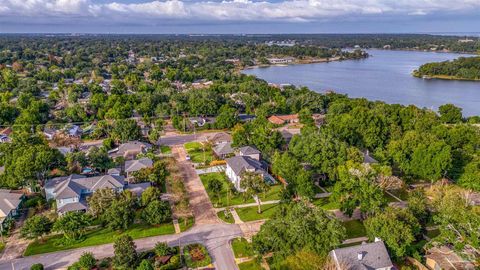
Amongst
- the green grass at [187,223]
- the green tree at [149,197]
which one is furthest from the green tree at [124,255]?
the green tree at [149,197]

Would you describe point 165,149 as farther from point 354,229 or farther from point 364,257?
point 364,257

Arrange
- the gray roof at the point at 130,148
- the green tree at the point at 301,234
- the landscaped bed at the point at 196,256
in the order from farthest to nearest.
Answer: the gray roof at the point at 130,148
the landscaped bed at the point at 196,256
the green tree at the point at 301,234

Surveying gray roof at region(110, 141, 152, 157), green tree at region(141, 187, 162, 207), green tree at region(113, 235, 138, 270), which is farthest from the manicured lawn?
gray roof at region(110, 141, 152, 157)

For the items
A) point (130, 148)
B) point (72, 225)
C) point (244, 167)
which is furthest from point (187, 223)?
point (130, 148)

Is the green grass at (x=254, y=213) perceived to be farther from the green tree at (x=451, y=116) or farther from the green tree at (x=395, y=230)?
the green tree at (x=451, y=116)

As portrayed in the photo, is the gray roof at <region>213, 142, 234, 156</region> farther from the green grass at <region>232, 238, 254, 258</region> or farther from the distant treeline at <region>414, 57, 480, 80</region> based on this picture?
the distant treeline at <region>414, 57, 480, 80</region>
